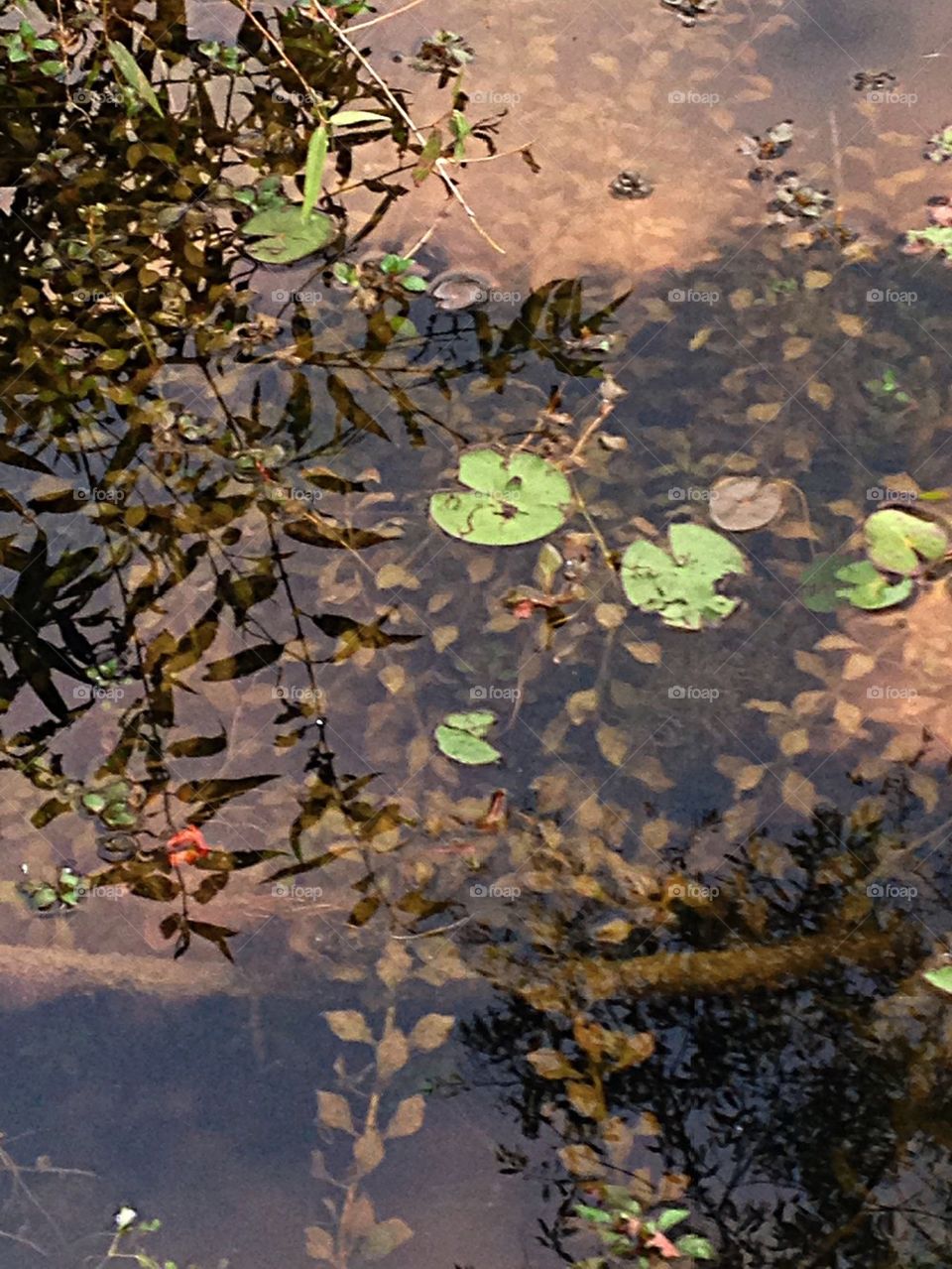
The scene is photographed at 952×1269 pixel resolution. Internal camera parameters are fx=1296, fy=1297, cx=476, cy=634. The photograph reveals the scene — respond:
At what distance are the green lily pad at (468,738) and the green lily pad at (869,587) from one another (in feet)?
2.01

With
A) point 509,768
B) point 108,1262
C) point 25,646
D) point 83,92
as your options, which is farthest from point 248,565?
point 83,92

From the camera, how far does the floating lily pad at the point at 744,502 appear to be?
2154mm

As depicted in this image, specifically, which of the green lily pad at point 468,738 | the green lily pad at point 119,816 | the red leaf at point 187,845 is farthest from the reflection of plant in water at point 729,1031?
the green lily pad at point 119,816

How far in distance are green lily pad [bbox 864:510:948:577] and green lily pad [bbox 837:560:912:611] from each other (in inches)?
0.8

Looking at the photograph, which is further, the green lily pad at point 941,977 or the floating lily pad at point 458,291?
the floating lily pad at point 458,291

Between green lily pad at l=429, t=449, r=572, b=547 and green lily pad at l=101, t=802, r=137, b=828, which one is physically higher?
green lily pad at l=429, t=449, r=572, b=547

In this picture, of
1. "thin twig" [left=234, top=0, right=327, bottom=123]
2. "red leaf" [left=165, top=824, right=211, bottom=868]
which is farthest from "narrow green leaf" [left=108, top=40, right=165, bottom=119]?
"red leaf" [left=165, top=824, right=211, bottom=868]

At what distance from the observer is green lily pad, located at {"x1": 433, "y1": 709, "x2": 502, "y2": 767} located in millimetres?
1960

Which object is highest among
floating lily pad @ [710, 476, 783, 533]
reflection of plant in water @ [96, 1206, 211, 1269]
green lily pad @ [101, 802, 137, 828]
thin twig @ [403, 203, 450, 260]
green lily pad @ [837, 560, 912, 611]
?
thin twig @ [403, 203, 450, 260]

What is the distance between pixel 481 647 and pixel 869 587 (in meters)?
0.63

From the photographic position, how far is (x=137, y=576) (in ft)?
7.12

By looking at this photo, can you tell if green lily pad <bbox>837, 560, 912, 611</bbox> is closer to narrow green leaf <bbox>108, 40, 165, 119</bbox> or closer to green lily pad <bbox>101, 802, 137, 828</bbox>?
green lily pad <bbox>101, 802, 137, 828</bbox>

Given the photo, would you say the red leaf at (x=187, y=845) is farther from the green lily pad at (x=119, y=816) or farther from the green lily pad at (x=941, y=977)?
the green lily pad at (x=941, y=977)

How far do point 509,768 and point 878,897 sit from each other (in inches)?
22.0
